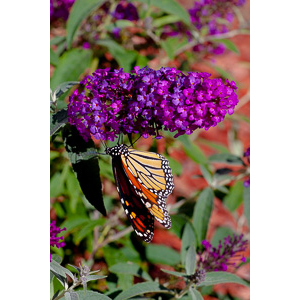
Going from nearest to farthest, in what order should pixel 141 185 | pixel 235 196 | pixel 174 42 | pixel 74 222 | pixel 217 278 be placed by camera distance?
pixel 141 185 → pixel 217 278 → pixel 74 222 → pixel 235 196 → pixel 174 42

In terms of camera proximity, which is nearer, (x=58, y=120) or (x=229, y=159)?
(x=58, y=120)

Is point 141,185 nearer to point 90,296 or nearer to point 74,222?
point 90,296

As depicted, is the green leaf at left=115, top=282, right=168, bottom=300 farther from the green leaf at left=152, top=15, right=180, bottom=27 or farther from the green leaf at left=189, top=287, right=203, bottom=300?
the green leaf at left=152, top=15, right=180, bottom=27

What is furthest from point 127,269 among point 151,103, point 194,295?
point 151,103

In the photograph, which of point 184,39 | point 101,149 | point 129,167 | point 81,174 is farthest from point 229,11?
point 81,174

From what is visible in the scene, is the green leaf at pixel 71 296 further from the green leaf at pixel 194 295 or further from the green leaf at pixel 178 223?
the green leaf at pixel 178 223

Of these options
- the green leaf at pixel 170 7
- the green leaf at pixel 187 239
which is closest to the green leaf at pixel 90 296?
the green leaf at pixel 187 239

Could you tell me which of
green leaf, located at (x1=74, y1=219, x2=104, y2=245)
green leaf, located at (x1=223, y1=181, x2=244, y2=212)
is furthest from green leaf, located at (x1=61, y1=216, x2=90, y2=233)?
green leaf, located at (x1=223, y1=181, x2=244, y2=212)
